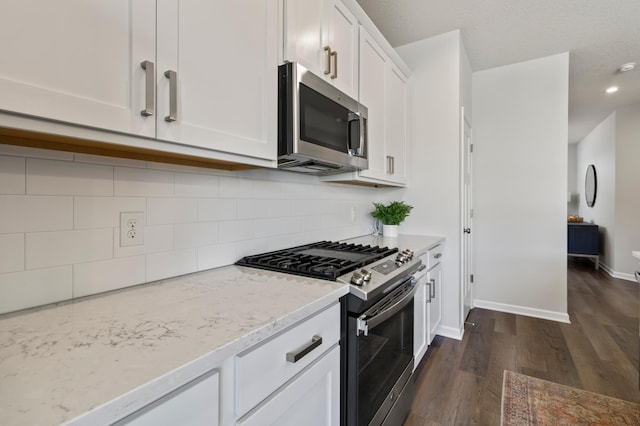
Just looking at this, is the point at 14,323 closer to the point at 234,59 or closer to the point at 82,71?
the point at 82,71

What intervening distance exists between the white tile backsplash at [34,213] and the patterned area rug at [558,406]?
2186 mm

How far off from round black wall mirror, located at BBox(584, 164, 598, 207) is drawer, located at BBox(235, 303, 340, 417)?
715cm

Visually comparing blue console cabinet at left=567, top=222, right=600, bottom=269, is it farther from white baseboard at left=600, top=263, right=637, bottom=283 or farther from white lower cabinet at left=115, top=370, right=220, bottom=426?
white lower cabinet at left=115, top=370, right=220, bottom=426

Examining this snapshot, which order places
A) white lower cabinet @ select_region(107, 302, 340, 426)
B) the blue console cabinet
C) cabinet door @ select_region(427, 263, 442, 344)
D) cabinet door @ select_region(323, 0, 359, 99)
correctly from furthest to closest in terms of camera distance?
1. the blue console cabinet
2. cabinet door @ select_region(427, 263, 442, 344)
3. cabinet door @ select_region(323, 0, 359, 99)
4. white lower cabinet @ select_region(107, 302, 340, 426)

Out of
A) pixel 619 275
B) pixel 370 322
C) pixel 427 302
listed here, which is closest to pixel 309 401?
pixel 370 322

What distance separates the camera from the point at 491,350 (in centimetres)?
244

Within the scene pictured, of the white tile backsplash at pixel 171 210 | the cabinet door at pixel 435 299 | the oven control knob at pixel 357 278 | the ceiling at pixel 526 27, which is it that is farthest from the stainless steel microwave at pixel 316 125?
the ceiling at pixel 526 27

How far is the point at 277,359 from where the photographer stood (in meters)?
0.80

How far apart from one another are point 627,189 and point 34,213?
678 centimetres

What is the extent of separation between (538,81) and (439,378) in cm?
316

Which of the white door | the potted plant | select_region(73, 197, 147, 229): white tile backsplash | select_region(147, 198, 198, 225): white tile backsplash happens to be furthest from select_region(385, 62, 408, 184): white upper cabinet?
select_region(73, 197, 147, 229): white tile backsplash

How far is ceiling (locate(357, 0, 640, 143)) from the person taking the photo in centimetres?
233

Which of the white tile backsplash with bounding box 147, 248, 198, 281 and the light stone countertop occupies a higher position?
the white tile backsplash with bounding box 147, 248, 198, 281

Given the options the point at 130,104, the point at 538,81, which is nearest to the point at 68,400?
the point at 130,104
